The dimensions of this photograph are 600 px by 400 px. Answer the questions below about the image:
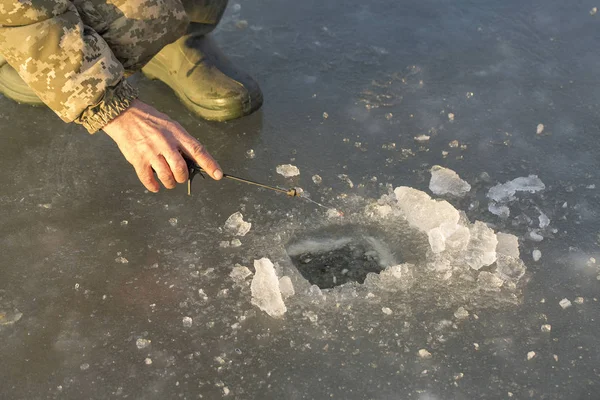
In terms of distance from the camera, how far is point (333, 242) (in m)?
2.32

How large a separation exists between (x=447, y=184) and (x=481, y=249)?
371mm

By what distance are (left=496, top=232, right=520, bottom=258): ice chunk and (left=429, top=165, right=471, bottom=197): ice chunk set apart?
10.7 inches

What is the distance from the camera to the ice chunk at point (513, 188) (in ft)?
8.20

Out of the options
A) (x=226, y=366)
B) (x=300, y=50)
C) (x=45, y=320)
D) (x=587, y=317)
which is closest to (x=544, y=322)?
(x=587, y=317)

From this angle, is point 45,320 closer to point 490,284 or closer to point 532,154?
point 490,284

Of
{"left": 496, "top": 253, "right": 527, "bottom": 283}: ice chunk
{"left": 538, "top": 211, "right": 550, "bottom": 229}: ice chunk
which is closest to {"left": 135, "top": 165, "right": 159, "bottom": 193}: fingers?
{"left": 496, "top": 253, "right": 527, "bottom": 283}: ice chunk

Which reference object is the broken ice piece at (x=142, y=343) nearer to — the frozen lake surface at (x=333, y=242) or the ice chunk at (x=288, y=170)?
the frozen lake surface at (x=333, y=242)

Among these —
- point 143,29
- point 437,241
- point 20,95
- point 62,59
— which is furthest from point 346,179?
point 20,95

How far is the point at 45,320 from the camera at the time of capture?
206 cm

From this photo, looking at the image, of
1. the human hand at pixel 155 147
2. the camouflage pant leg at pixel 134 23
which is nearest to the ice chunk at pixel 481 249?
the human hand at pixel 155 147

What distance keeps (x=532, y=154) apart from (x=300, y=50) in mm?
1246

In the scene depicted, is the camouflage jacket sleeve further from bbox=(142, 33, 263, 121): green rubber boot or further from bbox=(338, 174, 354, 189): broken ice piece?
bbox=(338, 174, 354, 189): broken ice piece

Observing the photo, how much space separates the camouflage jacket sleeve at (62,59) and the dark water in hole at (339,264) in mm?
818

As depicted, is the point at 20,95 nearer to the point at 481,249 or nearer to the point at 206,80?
the point at 206,80
